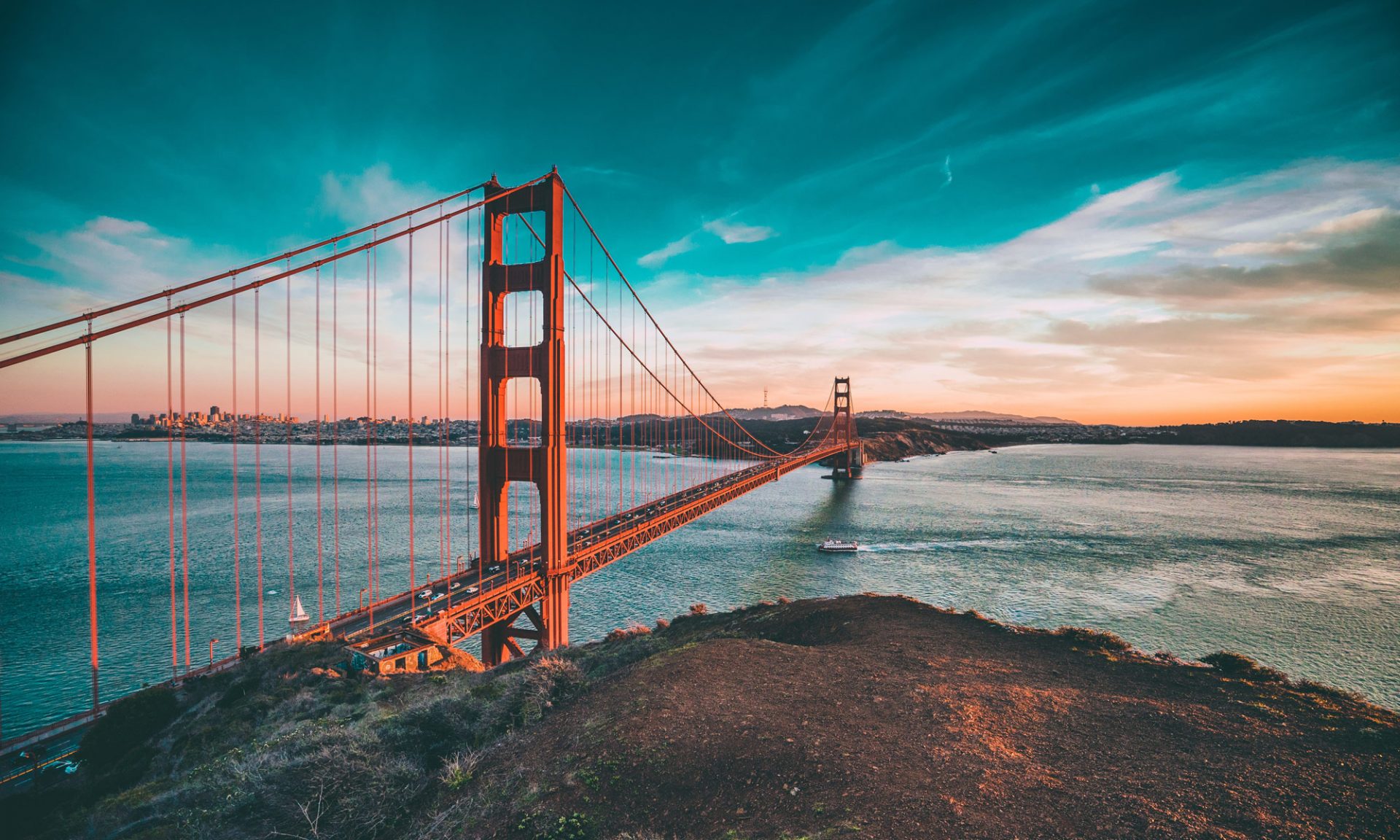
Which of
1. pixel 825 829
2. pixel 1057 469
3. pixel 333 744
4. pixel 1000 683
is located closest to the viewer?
pixel 825 829

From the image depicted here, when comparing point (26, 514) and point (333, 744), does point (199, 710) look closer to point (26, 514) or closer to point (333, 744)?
point (333, 744)

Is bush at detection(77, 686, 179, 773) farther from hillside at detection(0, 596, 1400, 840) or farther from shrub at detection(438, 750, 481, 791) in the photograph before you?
shrub at detection(438, 750, 481, 791)

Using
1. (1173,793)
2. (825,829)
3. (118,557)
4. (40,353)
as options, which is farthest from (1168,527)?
(118,557)

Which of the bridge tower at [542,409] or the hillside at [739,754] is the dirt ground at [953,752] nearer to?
the hillside at [739,754]

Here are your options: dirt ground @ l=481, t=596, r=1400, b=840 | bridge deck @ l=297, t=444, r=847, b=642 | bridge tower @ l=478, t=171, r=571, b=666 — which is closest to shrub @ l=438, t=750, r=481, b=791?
dirt ground @ l=481, t=596, r=1400, b=840

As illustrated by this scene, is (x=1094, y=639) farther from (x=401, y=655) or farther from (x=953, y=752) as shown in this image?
(x=401, y=655)

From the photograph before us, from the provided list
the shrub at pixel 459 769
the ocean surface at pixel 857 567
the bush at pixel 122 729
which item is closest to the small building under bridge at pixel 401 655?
the bush at pixel 122 729

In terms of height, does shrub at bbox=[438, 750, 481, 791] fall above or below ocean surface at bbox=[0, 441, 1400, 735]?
above
